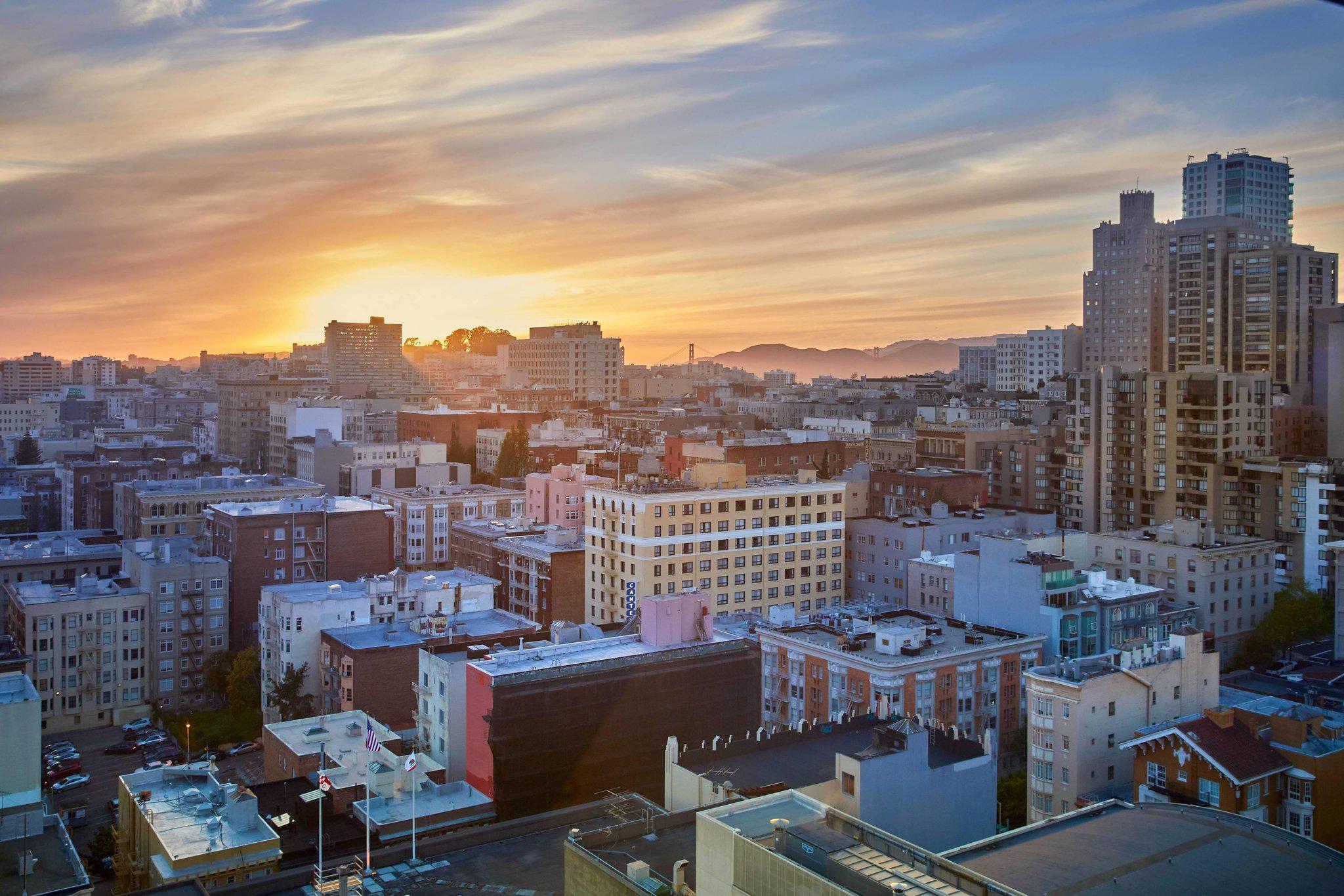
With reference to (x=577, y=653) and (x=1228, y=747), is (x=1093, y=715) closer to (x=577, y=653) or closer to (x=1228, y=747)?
(x=1228, y=747)

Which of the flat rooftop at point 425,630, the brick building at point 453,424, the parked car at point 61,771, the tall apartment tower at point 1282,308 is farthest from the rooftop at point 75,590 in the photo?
the tall apartment tower at point 1282,308

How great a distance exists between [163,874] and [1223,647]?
44347 mm

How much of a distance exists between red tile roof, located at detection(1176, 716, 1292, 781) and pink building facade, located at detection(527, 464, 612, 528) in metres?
43.8

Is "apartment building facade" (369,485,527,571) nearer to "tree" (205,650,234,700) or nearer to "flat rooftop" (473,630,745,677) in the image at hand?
"tree" (205,650,234,700)

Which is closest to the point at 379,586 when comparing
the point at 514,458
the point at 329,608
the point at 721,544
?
the point at 329,608

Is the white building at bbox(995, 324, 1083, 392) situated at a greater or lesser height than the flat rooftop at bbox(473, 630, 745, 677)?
greater

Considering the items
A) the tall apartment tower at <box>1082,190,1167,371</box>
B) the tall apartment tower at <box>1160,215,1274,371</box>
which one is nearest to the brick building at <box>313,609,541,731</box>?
the tall apartment tower at <box>1160,215,1274,371</box>

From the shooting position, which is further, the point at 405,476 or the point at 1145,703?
the point at 405,476

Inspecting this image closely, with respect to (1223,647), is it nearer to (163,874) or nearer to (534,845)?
(534,845)

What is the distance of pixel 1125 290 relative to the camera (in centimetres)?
13650

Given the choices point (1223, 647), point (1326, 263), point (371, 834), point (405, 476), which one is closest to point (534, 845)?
point (371, 834)

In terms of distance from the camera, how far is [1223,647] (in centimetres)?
5216

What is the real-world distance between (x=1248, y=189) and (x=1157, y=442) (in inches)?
4588

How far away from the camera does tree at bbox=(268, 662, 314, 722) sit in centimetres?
4750
